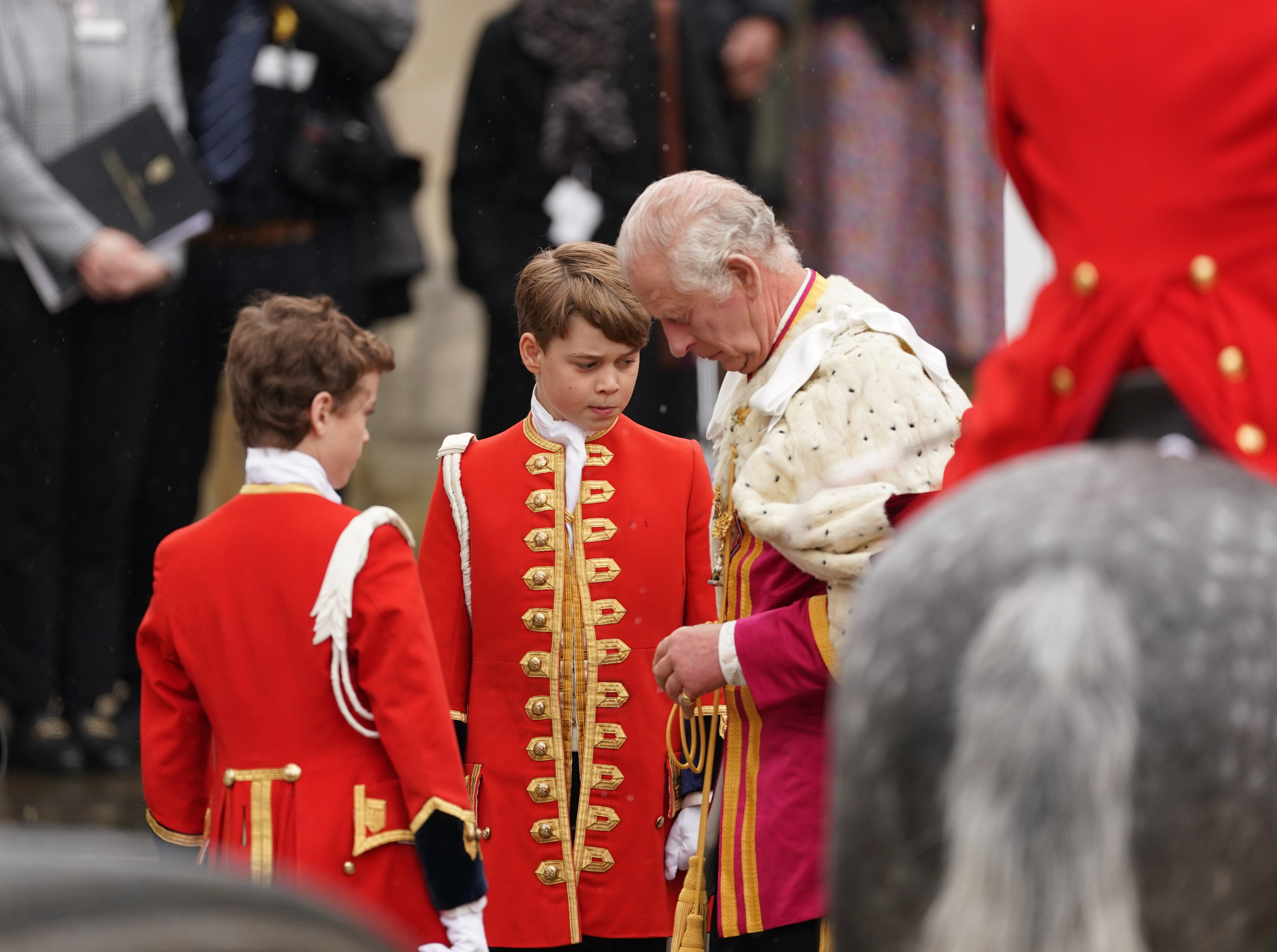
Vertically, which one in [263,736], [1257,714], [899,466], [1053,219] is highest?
[1053,219]

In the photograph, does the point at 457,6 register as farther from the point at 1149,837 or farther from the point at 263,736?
the point at 1149,837

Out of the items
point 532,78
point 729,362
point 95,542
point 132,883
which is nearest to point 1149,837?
point 132,883

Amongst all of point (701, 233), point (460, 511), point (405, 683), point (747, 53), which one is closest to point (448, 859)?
point (405, 683)

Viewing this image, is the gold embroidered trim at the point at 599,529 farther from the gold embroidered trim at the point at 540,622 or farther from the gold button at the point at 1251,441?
the gold button at the point at 1251,441

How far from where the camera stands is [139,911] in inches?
54.5

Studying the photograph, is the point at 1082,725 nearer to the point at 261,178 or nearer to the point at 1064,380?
the point at 1064,380

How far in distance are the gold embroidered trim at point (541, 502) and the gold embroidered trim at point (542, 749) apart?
42 centimetres

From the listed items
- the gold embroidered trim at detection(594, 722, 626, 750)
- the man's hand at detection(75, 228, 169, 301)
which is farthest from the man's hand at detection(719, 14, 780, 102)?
the gold embroidered trim at detection(594, 722, 626, 750)

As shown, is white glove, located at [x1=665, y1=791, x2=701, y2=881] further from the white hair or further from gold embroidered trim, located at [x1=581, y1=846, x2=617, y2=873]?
the white hair

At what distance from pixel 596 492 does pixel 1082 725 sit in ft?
6.08

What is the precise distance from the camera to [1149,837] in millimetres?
1641

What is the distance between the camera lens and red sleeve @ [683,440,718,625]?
11.3ft

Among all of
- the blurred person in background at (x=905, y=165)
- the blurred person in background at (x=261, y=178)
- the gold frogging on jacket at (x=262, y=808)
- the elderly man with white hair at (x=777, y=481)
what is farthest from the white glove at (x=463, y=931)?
the blurred person in background at (x=905, y=165)

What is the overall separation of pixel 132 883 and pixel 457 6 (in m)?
7.03
